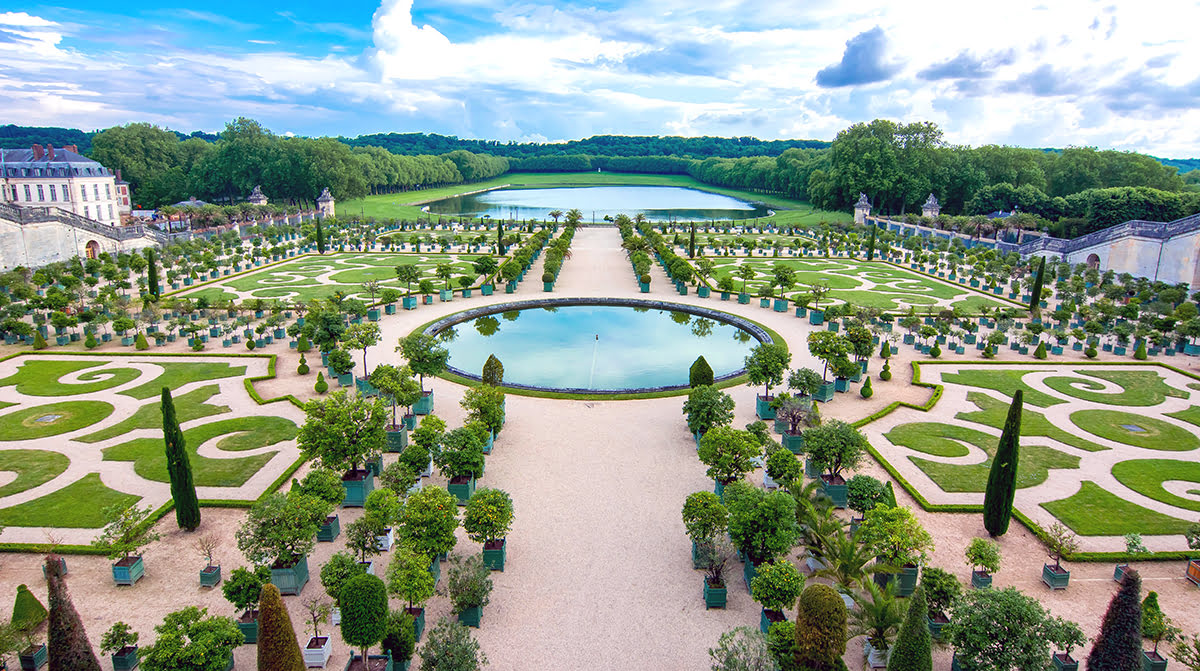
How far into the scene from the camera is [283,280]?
176ft

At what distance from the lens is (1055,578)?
51.9 feet

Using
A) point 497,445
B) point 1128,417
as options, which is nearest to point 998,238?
point 1128,417

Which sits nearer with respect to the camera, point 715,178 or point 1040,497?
point 1040,497

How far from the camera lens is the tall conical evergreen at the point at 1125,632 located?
37.2 feet

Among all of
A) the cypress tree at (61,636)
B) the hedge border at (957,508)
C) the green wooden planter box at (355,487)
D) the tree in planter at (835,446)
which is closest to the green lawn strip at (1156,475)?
the hedge border at (957,508)

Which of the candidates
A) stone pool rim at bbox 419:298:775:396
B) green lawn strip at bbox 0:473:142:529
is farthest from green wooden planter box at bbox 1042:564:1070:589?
green lawn strip at bbox 0:473:142:529

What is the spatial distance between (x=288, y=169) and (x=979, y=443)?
103742 mm

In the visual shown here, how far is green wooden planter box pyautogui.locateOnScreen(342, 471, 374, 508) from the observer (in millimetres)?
19250

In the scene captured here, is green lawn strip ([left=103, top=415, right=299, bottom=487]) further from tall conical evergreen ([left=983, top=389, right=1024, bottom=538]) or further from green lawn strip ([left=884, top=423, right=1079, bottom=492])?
green lawn strip ([left=884, top=423, right=1079, bottom=492])

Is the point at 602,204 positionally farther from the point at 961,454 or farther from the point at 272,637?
the point at 272,637

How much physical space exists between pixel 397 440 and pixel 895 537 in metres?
15.6

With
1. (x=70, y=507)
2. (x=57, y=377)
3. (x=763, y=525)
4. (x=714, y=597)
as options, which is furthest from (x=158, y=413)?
(x=763, y=525)

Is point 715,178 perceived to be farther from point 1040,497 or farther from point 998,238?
point 1040,497

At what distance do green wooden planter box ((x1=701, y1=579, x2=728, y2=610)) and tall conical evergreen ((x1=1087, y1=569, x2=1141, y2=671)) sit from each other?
6808mm
